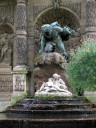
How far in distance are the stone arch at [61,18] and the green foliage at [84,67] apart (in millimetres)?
4323

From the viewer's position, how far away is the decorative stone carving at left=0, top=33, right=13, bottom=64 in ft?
85.1

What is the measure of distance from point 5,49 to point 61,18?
13.6ft

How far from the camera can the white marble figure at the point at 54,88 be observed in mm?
19516

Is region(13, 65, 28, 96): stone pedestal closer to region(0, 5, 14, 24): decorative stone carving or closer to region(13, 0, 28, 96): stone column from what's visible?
region(13, 0, 28, 96): stone column

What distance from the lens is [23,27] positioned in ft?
81.5

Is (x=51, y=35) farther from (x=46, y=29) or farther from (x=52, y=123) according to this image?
(x=52, y=123)

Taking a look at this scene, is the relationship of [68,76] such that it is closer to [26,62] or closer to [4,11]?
[26,62]

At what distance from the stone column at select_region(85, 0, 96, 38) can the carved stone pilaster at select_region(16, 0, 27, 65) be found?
385cm

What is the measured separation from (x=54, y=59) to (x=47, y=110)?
5499mm

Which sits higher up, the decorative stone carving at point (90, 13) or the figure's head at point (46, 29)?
the decorative stone carving at point (90, 13)

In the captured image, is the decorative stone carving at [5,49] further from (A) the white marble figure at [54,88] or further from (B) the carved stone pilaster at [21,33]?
(A) the white marble figure at [54,88]

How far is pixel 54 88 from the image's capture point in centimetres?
1966

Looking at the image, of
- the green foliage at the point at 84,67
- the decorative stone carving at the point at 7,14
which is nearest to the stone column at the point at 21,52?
the decorative stone carving at the point at 7,14

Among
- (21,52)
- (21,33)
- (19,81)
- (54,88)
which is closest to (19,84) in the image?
(19,81)
